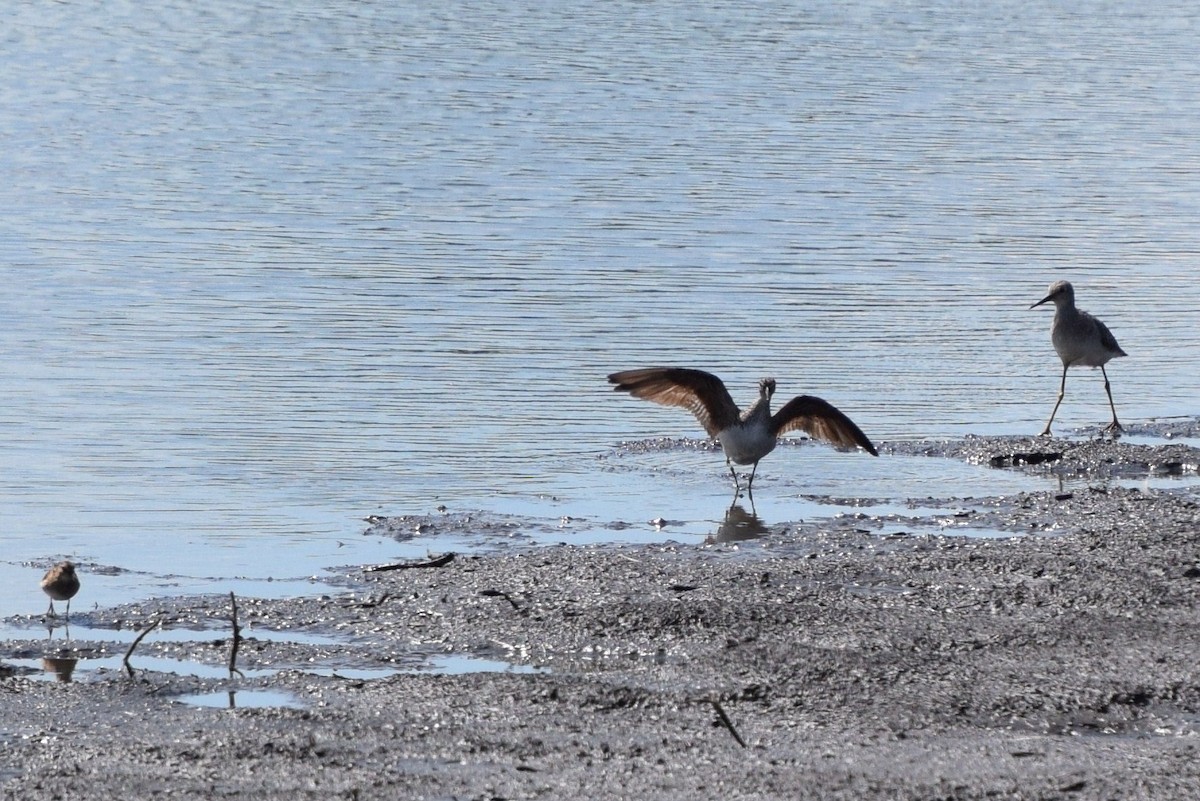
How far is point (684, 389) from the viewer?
12.3m

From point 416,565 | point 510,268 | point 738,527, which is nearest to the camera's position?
point 416,565

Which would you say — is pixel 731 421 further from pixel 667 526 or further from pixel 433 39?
pixel 433 39

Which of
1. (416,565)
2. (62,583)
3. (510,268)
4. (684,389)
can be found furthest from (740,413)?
(510,268)

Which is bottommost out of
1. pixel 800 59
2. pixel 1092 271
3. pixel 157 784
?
pixel 157 784

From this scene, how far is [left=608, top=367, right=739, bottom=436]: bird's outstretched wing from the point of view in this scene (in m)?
12.0

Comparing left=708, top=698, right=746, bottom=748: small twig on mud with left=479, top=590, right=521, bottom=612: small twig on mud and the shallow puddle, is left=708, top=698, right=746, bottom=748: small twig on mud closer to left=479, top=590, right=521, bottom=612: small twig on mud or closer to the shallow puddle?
the shallow puddle

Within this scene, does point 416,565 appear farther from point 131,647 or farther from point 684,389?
point 684,389

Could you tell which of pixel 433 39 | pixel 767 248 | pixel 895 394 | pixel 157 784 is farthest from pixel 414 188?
pixel 157 784

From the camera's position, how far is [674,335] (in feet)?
53.7

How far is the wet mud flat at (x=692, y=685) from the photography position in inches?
266

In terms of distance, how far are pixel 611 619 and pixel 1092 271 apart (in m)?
12.4

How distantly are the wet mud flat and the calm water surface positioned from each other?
1233 millimetres

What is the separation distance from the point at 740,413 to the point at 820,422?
506 millimetres

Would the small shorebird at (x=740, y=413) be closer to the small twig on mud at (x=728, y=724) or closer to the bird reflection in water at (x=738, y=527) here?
the bird reflection in water at (x=738, y=527)
